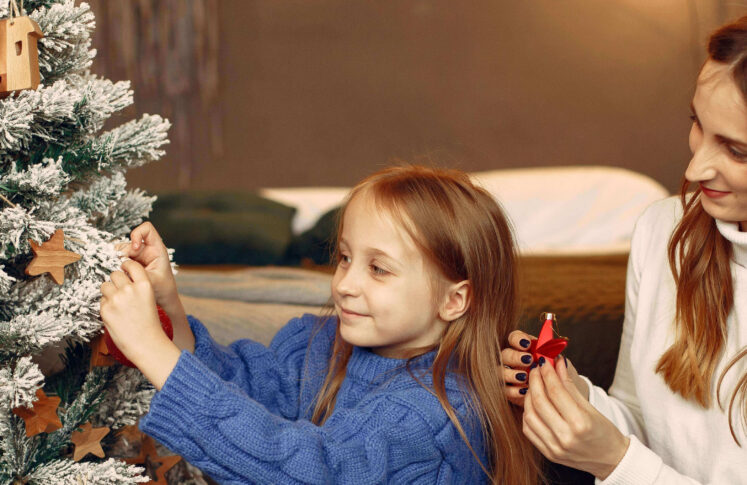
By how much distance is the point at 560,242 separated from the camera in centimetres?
341

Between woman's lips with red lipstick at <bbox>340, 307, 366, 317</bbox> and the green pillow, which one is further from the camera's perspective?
the green pillow

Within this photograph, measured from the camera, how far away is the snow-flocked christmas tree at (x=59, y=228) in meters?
0.88

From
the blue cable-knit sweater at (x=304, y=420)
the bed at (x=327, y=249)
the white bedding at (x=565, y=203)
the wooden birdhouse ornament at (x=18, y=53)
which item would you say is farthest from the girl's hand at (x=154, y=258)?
the white bedding at (x=565, y=203)

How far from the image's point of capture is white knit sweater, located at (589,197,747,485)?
980 mm

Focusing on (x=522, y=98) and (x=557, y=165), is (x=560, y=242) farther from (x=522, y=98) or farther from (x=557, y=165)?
(x=522, y=98)

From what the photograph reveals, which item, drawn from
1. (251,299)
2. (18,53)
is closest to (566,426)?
(18,53)

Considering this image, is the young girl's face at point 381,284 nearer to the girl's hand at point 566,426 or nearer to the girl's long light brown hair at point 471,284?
the girl's long light brown hair at point 471,284

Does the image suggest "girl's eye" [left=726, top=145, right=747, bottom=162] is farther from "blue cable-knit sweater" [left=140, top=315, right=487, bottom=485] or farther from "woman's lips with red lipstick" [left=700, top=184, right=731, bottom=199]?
"blue cable-knit sweater" [left=140, top=315, right=487, bottom=485]

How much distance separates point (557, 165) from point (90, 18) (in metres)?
3.22

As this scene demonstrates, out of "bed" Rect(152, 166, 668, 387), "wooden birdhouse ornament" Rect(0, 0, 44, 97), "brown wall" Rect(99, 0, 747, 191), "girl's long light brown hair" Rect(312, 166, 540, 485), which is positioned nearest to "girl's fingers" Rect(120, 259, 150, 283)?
"wooden birdhouse ornament" Rect(0, 0, 44, 97)

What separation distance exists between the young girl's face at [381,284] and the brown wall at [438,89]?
278cm

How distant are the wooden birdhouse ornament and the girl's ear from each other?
62 centimetres

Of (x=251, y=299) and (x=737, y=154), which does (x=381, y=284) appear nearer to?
(x=737, y=154)

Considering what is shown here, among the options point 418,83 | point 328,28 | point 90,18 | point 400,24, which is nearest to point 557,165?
point 418,83
